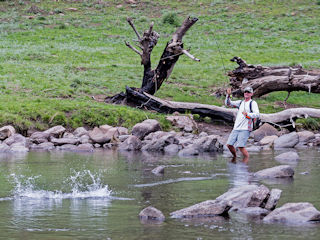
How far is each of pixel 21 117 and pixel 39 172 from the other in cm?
713

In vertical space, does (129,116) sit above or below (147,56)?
below

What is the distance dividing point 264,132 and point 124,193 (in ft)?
33.4

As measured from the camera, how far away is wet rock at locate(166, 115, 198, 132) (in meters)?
19.3

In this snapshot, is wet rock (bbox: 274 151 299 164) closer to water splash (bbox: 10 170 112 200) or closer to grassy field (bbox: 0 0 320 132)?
water splash (bbox: 10 170 112 200)

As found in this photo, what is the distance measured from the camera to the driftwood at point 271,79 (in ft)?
71.1

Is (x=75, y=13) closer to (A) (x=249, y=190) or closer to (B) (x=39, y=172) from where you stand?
(B) (x=39, y=172)

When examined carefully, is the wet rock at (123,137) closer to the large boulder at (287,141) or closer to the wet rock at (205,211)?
the large boulder at (287,141)

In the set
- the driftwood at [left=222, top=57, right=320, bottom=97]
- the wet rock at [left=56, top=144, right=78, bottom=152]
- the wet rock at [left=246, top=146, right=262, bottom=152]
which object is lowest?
the wet rock at [left=56, top=144, right=78, bottom=152]

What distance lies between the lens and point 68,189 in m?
9.49

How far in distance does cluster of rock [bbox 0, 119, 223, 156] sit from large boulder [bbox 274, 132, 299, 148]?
6.16 ft

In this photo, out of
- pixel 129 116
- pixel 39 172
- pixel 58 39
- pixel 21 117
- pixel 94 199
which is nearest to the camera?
pixel 94 199

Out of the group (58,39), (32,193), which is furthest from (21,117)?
(58,39)

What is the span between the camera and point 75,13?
4941cm


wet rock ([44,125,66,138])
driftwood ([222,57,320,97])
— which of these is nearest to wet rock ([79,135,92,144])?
wet rock ([44,125,66,138])
